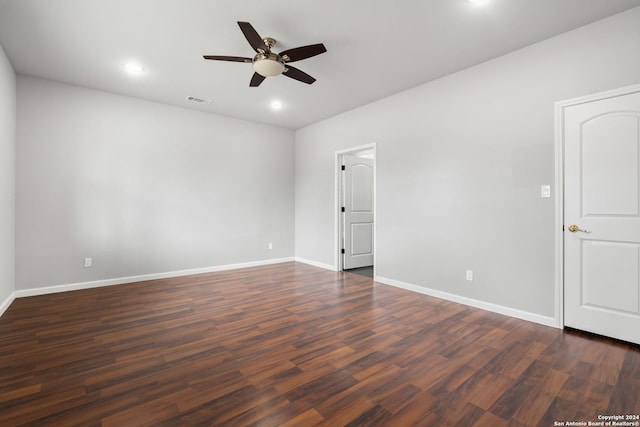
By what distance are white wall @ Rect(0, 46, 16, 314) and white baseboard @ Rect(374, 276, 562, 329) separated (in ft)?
15.2

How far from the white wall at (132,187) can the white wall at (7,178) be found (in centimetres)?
16

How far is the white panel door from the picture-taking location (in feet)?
7.94

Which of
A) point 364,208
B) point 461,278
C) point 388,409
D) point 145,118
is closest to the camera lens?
point 388,409

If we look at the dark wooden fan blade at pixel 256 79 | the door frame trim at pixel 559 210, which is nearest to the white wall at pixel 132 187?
the dark wooden fan blade at pixel 256 79

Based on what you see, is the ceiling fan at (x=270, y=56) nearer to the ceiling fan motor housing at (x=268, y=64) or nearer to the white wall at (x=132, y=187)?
the ceiling fan motor housing at (x=268, y=64)

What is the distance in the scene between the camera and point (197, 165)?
5051 mm

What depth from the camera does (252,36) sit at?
8.14ft

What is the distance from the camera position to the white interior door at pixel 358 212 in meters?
5.44

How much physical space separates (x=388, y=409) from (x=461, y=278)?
7.58 ft

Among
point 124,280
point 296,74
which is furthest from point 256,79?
point 124,280

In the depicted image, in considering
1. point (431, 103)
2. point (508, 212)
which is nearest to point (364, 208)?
point (431, 103)

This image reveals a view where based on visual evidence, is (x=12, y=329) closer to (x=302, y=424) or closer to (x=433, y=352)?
(x=302, y=424)

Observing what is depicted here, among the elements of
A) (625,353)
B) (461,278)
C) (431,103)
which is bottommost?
(625,353)

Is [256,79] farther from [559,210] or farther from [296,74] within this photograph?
[559,210]
